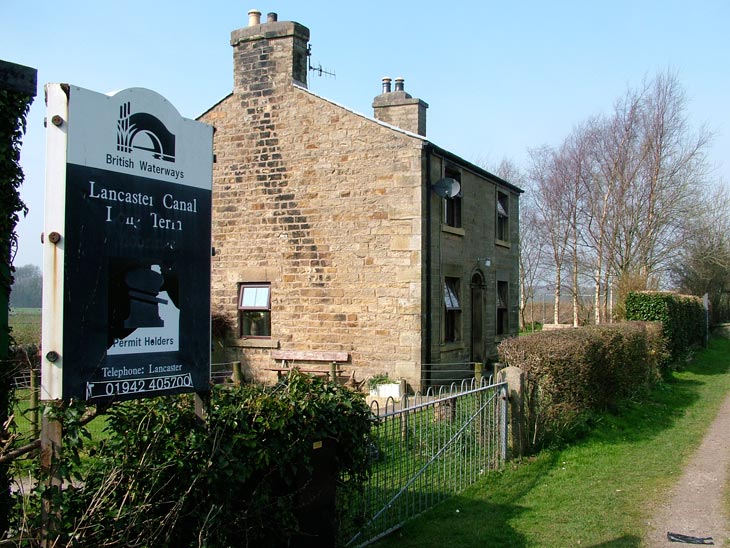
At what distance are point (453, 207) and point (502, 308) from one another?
4.78 metres

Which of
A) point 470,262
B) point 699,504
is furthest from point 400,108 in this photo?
point 699,504

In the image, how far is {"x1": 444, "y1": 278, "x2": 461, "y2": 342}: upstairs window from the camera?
17.7 m

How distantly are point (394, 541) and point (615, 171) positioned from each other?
34.3 meters

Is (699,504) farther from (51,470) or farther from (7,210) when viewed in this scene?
(7,210)

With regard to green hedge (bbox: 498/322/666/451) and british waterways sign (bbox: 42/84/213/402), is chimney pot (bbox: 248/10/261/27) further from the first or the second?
british waterways sign (bbox: 42/84/213/402)

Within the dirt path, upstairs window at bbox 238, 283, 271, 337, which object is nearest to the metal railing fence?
the dirt path

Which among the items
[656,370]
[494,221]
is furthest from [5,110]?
[494,221]

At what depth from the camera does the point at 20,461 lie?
12.6 ft

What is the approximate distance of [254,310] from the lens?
18062 millimetres

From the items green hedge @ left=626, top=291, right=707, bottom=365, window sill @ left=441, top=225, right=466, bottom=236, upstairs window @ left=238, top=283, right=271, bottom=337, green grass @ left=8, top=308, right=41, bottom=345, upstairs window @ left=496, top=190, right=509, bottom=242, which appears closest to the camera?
green grass @ left=8, top=308, right=41, bottom=345

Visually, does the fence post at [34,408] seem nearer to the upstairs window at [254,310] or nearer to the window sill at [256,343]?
the window sill at [256,343]

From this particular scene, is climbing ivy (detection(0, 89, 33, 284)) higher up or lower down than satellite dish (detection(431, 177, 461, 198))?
lower down

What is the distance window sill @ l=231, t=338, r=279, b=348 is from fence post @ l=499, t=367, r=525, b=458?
28.7 feet

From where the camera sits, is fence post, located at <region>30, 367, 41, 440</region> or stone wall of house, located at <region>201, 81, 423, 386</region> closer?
fence post, located at <region>30, 367, 41, 440</region>
